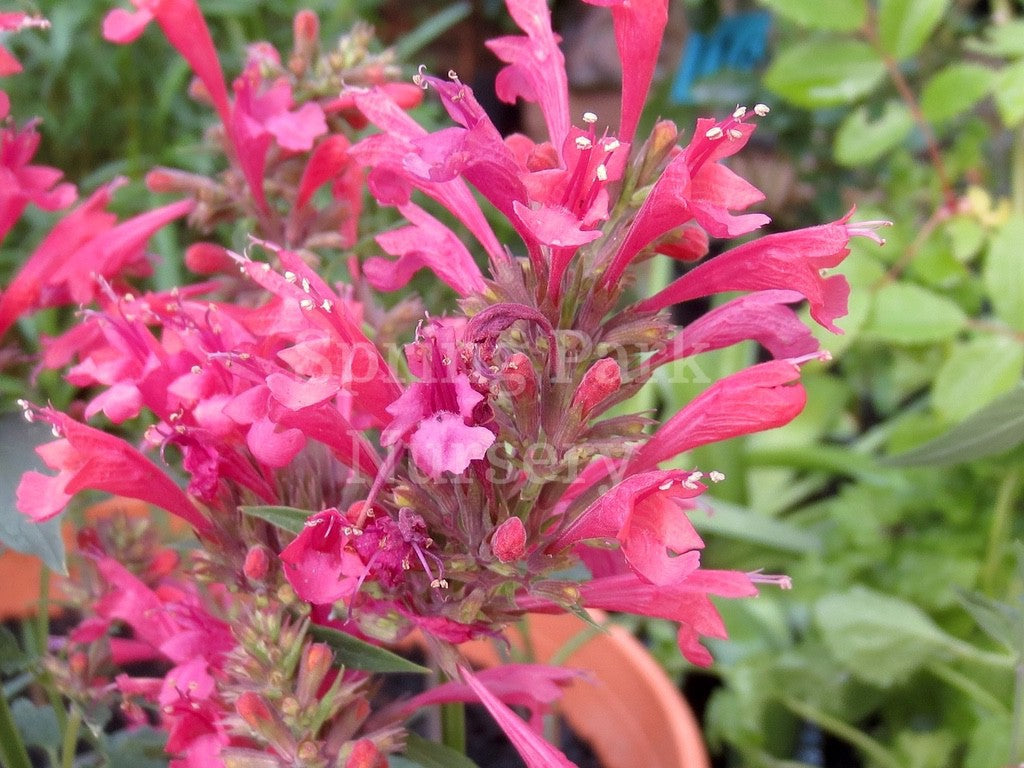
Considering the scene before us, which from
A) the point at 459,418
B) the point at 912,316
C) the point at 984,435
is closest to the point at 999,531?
the point at 912,316

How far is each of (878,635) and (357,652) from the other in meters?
0.60

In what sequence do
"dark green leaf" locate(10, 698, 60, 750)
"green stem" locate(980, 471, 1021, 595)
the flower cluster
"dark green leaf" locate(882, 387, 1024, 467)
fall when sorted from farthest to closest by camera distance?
"green stem" locate(980, 471, 1021, 595) → "dark green leaf" locate(10, 698, 60, 750) → "dark green leaf" locate(882, 387, 1024, 467) → the flower cluster

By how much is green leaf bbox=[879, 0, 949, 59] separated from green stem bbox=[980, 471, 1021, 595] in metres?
0.44

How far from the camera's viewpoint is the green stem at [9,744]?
0.47 meters

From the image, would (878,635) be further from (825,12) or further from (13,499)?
(13,499)

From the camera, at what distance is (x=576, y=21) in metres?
2.07

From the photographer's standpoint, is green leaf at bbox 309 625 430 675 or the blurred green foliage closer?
green leaf at bbox 309 625 430 675

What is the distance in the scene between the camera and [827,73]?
3.13 ft

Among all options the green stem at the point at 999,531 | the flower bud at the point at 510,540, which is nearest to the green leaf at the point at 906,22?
the green stem at the point at 999,531

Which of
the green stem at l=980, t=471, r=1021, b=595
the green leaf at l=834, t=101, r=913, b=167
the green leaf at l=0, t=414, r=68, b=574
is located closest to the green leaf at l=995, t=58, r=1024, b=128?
the green leaf at l=834, t=101, r=913, b=167

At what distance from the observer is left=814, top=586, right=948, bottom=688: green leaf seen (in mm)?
809

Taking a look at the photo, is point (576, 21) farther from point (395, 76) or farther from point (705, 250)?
point (705, 250)

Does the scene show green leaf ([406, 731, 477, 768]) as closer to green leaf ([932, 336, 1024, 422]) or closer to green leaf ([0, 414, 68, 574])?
green leaf ([0, 414, 68, 574])

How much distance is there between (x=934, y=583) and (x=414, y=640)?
0.52m
